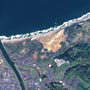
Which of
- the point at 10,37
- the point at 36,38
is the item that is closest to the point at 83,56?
the point at 36,38

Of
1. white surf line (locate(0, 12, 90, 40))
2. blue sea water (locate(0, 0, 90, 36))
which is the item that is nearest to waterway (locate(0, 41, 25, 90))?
white surf line (locate(0, 12, 90, 40))

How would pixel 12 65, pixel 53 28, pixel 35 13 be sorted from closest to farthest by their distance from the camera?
pixel 12 65 → pixel 53 28 → pixel 35 13

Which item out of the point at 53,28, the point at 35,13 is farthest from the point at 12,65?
the point at 35,13

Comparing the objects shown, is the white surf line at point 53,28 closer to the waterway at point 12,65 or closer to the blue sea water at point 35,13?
the blue sea water at point 35,13

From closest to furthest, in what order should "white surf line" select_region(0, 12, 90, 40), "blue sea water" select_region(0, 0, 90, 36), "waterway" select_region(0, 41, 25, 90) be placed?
"waterway" select_region(0, 41, 25, 90) < "white surf line" select_region(0, 12, 90, 40) < "blue sea water" select_region(0, 0, 90, 36)

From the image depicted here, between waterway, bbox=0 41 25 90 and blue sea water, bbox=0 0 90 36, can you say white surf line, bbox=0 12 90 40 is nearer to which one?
blue sea water, bbox=0 0 90 36

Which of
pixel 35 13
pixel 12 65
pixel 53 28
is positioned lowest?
pixel 12 65

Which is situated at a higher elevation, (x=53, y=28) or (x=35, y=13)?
(x=35, y=13)

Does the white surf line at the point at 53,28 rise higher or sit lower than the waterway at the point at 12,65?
higher

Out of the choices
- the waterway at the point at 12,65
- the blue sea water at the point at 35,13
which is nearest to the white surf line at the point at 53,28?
the blue sea water at the point at 35,13

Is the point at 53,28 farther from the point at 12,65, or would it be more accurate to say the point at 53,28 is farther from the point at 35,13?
the point at 12,65
